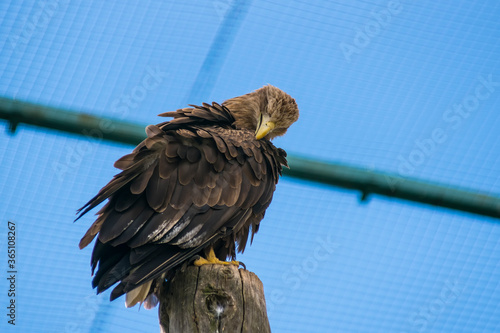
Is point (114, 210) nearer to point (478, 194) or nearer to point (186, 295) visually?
point (186, 295)

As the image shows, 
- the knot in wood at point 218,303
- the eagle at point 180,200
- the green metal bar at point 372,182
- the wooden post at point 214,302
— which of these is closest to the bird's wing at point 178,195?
the eagle at point 180,200

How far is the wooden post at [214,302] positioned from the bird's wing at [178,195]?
0.56 ft

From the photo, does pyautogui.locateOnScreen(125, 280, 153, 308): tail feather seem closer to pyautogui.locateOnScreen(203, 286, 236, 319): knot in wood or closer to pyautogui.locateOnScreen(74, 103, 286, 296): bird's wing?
pyautogui.locateOnScreen(74, 103, 286, 296): bird's wing

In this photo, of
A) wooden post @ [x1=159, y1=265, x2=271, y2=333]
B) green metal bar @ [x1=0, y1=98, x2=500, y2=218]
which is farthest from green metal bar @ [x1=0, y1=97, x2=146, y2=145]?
wooden post @ [x1=159, y1=265, x2=271, y2=333]

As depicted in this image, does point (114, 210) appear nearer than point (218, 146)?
Yes

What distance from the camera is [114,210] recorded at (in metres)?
3.25

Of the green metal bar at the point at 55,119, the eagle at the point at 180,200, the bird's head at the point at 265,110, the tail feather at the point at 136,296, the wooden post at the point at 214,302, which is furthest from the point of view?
the bird's head at the point at 265,110

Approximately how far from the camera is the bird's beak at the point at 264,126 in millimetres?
→ 4301

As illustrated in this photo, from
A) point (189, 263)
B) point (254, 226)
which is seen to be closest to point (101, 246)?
point (189, 263)

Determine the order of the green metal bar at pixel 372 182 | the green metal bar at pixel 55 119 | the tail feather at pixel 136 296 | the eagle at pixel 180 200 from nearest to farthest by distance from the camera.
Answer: the eagle at pixel 180 200, the tail feather at pixel 136 296, the green metal bar at pixel 55 119, the green metal bar at pixel 372 182

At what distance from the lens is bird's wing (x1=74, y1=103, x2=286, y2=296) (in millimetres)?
3113

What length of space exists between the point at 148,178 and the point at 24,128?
124 centimetres

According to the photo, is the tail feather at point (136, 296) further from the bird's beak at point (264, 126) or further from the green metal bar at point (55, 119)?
the bird's beak at point (264, 126)

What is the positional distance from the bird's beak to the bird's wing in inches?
8.3
